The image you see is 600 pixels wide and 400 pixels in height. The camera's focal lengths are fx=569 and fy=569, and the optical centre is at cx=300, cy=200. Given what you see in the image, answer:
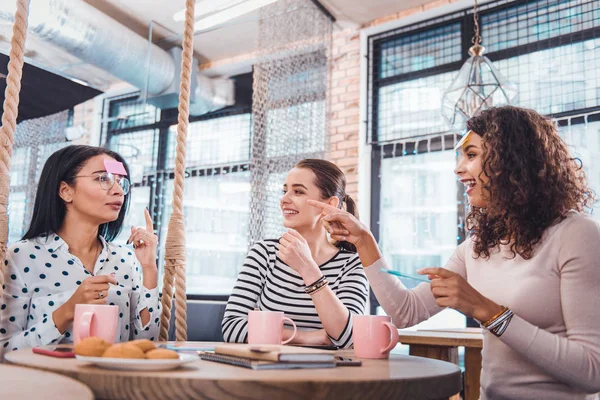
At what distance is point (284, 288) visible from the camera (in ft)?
6.26

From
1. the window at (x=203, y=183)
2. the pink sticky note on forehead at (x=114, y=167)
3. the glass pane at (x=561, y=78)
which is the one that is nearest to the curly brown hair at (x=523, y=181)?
the pink sticky note on forehead at (x=114, y=167)

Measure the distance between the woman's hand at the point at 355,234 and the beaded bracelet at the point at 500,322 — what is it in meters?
0.41

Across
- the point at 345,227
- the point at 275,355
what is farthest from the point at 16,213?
the point at 275,355

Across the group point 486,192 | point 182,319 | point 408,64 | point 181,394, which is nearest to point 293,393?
point 181,394

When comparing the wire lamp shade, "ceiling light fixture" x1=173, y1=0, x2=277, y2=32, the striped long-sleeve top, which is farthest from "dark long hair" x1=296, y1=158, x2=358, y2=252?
"ceiling light fixture" x1=173, y1=0, x2=277, y2=32

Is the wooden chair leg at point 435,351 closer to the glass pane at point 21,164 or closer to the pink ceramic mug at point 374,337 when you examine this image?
the pink ceramic mug at point 374,337

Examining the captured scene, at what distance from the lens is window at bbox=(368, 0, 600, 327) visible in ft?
13.0

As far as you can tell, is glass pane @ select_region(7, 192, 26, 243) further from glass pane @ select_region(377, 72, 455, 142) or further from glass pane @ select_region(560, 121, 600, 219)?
glass pane @ select_region(560, 121, 600, 219)

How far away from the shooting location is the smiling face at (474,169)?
1481mm

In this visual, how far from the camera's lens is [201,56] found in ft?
19.7

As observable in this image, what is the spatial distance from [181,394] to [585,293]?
0.88m

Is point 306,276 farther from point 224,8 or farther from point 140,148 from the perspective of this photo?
point 140,148

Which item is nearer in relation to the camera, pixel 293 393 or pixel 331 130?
pixel 293 393

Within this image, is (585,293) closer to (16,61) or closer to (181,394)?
(181,394)
